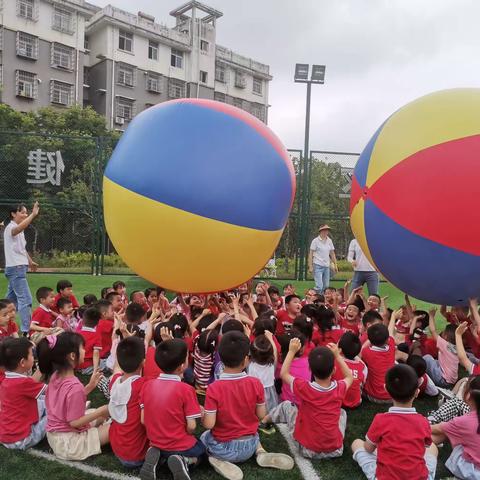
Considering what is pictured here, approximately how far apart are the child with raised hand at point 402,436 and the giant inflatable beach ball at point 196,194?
1.75 m

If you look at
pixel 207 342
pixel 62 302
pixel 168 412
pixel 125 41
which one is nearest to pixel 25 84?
pixel 125 41

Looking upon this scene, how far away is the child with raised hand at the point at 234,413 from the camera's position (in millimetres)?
2854

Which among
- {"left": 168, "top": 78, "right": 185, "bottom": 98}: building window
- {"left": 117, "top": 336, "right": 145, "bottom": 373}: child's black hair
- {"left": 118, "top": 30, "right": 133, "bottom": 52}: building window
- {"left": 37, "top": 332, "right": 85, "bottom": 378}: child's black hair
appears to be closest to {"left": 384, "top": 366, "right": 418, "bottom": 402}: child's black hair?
{"left": 117, "top": 336, "right": 145, "bottom": 373}: child's black hair

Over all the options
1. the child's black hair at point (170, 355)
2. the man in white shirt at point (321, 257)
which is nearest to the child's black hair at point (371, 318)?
the child's black hair at point (170, 355)

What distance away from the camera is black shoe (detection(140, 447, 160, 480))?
8.70ft

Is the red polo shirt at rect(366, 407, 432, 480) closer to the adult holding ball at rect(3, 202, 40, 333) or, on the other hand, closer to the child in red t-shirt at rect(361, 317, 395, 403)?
the child in red t-shirt at rect(361, 317, 395, 403)

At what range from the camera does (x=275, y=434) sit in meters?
3.43

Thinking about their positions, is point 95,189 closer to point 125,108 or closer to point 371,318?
point 371,318

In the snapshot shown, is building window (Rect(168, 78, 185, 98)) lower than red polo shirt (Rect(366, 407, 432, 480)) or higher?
higher

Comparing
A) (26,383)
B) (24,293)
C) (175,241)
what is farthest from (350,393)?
(24,293)

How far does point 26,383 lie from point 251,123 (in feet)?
8.91

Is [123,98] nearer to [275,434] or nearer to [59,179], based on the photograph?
[59,179]

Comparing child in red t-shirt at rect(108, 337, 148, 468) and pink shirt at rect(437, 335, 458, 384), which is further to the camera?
pink shirt at rect(437, 335, 458, 384)

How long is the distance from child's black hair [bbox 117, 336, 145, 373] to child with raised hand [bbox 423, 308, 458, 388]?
2812mm
